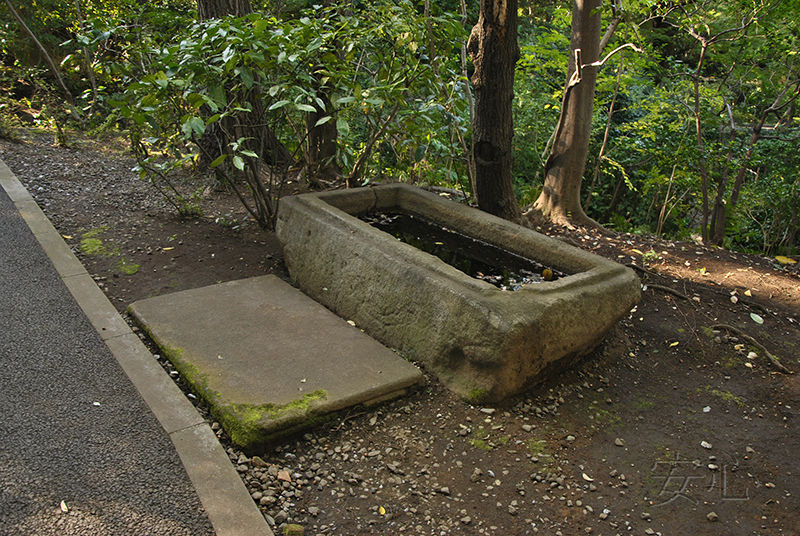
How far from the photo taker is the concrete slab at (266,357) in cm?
260

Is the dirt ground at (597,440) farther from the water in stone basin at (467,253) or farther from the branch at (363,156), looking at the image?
the branch at (363,156)

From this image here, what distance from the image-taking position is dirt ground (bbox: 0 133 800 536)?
228cm

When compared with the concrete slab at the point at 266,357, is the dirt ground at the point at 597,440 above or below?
below

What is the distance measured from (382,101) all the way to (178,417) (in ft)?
7.60

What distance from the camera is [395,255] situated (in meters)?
3.25

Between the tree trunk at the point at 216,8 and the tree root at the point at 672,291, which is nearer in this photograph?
the tree root at the point at 672,291

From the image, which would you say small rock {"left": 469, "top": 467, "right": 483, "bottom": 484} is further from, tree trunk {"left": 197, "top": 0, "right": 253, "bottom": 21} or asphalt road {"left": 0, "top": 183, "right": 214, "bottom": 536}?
tree trunk {"left": 197, "top": 0, "right": 253, "bottom": 21}

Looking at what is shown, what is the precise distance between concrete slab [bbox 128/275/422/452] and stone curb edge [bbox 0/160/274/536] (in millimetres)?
98

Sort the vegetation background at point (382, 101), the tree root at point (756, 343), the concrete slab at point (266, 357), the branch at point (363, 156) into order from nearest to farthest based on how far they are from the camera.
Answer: the concrete slab at point (266, 357), the tree root at point (756, 343), the vegetation background at point (382, 101), the branch at point (363, 156)

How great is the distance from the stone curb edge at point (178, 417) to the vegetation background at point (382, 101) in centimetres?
116

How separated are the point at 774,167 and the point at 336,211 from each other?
508cm

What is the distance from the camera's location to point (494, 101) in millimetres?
4305

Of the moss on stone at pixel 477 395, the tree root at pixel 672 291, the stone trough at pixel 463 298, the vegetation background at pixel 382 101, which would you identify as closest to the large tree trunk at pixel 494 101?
the vegetation background at pixel 382 101

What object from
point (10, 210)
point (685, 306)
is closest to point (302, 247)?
point (685, 306)
